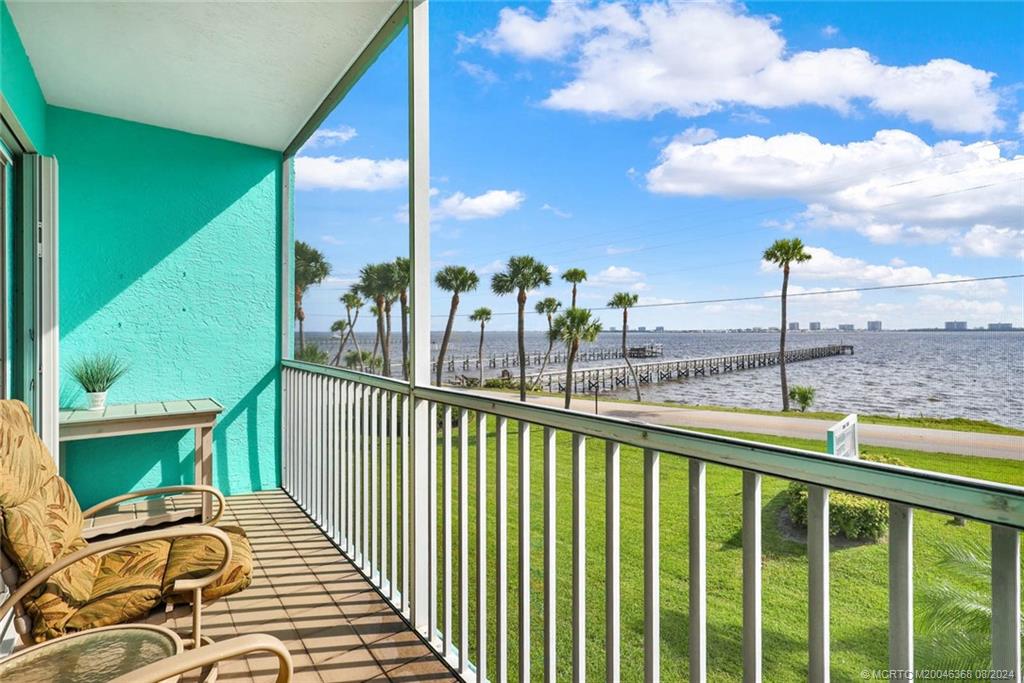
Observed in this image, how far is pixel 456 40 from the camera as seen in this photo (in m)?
2.54

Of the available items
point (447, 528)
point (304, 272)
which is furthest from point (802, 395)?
point (304, 272)

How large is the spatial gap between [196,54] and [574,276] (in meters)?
2.74

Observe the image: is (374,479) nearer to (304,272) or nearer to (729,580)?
(729,580)

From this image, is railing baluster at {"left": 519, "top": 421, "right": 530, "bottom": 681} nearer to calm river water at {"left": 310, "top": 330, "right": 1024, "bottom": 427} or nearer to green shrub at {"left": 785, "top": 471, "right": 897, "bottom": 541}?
calm river water at {"left": 310, "top": 330, "right": 1024, "bottom": 427}

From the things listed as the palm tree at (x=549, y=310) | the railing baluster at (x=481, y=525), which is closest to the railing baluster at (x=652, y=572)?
the palm tree at (x=549, y=310)

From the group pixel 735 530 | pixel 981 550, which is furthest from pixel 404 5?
pixel 981 550

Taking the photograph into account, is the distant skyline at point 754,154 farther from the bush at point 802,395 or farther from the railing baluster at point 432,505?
the railing baluster at point 432,505

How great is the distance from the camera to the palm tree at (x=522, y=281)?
70.7 inches

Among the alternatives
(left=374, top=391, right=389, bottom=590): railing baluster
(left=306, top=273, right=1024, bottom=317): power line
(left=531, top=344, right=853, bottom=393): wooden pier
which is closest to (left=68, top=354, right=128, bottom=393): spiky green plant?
(left=374, top=391, right=389, bottom=590): railing baluster

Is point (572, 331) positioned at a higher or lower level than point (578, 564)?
higher

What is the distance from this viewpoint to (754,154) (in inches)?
47.3

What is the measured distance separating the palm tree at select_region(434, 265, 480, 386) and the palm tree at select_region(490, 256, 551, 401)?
318 mm

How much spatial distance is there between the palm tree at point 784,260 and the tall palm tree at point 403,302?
1.96 m

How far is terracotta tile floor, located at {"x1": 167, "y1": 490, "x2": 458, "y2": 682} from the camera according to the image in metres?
2.23
